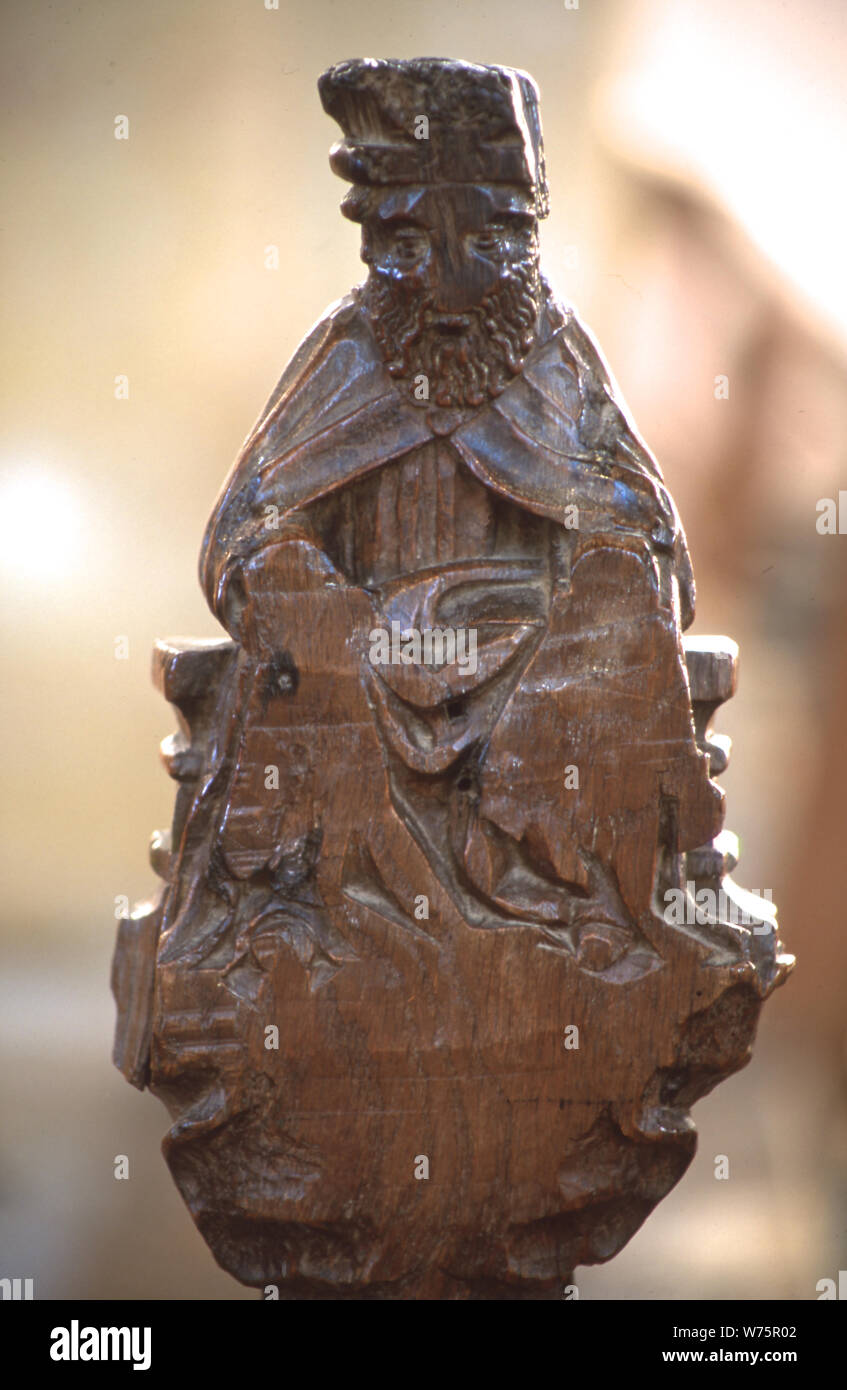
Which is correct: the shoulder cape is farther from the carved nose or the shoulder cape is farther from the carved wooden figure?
the carved nose

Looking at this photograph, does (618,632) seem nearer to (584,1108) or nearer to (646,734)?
(646,734)

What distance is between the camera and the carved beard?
2502 millimetres

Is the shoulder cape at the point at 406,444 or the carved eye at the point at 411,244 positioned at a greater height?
the carved eye at the point at 411,244

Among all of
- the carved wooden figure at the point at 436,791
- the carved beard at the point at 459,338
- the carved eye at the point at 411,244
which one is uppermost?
the carved eye at the point at 411,244

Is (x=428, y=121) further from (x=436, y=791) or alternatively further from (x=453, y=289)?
(x=436, y=791)

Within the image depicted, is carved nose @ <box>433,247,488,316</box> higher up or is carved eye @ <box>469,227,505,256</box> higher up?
carved eye @ <box>469,227,505,256</box>

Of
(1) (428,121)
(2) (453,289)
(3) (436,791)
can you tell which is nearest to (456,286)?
(2) (453,289)

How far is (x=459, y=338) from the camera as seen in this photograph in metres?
2.51

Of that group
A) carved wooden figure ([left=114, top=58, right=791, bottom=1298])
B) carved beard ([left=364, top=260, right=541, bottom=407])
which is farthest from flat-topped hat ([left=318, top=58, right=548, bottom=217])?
carved beard ([left=364, top=260, right=541, bottom=407])

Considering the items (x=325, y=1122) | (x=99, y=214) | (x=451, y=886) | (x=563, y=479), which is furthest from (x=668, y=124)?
(x=325, y=1122)

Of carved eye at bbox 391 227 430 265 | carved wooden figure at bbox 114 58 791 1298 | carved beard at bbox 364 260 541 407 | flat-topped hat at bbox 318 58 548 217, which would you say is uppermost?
flat-topped hat at bbox 318 58 548 217

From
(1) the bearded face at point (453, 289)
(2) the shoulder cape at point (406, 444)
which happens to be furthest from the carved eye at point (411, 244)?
(2) the shoulder cape at point (406, 444)

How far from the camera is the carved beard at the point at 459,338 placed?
250 centimetres

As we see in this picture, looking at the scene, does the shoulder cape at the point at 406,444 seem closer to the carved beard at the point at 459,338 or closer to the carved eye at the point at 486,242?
the carved beard at the point at 459,338
